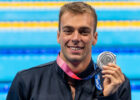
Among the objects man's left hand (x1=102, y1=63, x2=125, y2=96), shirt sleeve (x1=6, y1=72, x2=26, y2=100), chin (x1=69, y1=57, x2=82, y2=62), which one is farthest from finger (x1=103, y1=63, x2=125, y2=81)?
shirt sleeve (x1=6, y1=72, x2=26, y2=100)

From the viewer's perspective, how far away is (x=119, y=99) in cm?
135

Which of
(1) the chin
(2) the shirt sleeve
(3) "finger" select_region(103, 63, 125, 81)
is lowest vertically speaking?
(2) the shirt sleeve

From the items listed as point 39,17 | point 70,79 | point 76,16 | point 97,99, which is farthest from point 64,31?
point 39,17

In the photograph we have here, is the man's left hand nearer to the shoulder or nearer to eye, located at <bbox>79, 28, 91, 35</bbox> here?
eye, located at <bbox>79, 28, 91, 35</bbox>

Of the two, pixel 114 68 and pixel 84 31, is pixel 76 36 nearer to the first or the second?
pixel 84 31

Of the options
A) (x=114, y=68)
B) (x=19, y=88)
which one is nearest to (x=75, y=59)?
(x=114, y=68)

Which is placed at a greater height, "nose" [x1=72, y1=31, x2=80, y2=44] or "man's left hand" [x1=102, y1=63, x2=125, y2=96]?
"nose" [x1=72, y1=31, x2=80, y2=44]

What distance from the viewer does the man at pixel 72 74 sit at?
132 cm

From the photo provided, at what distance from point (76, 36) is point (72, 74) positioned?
206 millimetres

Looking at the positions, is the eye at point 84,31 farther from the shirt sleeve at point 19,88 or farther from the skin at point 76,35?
the shirt sleeve at point 19,88

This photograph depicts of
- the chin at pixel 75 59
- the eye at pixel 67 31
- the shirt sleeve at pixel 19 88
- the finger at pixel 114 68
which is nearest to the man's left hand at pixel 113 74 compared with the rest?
the finger at pixel 114 68

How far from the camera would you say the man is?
1320 mm

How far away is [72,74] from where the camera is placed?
1363 mm

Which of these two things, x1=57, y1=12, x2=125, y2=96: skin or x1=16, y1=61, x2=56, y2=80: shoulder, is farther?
x1=16, y1=61, x2=56, y2=80: shoulder
